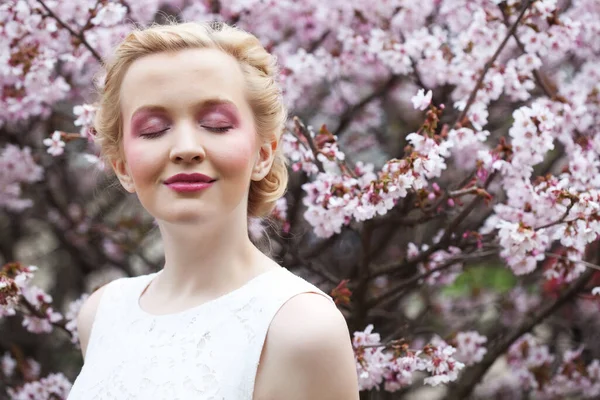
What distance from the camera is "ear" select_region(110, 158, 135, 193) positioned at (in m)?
1.63

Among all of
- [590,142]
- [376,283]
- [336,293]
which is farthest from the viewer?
[376,283]

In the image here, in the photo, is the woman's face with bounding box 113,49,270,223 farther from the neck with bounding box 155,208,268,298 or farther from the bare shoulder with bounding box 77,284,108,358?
the bare shoulder with bounding box 77,284,108,358

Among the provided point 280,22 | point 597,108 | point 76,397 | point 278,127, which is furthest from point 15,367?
point 597,108

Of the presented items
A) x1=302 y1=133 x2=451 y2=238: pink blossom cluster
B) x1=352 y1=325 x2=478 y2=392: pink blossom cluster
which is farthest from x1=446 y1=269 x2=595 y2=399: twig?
x1=302 y1=133 x2=451 y2=238: pink blossom cluster

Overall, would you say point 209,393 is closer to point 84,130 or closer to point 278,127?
point 278,127

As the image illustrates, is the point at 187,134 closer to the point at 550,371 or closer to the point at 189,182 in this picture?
the point at 189,182

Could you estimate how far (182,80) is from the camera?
147 centimetres

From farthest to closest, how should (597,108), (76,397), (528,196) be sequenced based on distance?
(597,108), (528,196), (76,397)

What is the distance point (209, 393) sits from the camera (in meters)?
1.40

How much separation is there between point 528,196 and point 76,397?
1.39m

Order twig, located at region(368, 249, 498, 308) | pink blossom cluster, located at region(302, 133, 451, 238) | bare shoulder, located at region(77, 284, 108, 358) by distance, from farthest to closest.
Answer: twig, located at region(368, 249, 498, 308) < pink blossom cluster, located at region(302, 133, 451, 238) < bare shoulder, located at region(77, 284, 108, 358)

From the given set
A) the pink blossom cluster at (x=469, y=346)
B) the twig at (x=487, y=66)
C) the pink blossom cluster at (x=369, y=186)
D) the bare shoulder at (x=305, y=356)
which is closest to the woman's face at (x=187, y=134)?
the bare shoulder at (x=305, y=356)

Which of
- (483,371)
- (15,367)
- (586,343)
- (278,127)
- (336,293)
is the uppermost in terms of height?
(278,127)

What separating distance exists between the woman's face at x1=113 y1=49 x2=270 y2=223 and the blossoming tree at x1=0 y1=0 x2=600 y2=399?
0.47m
